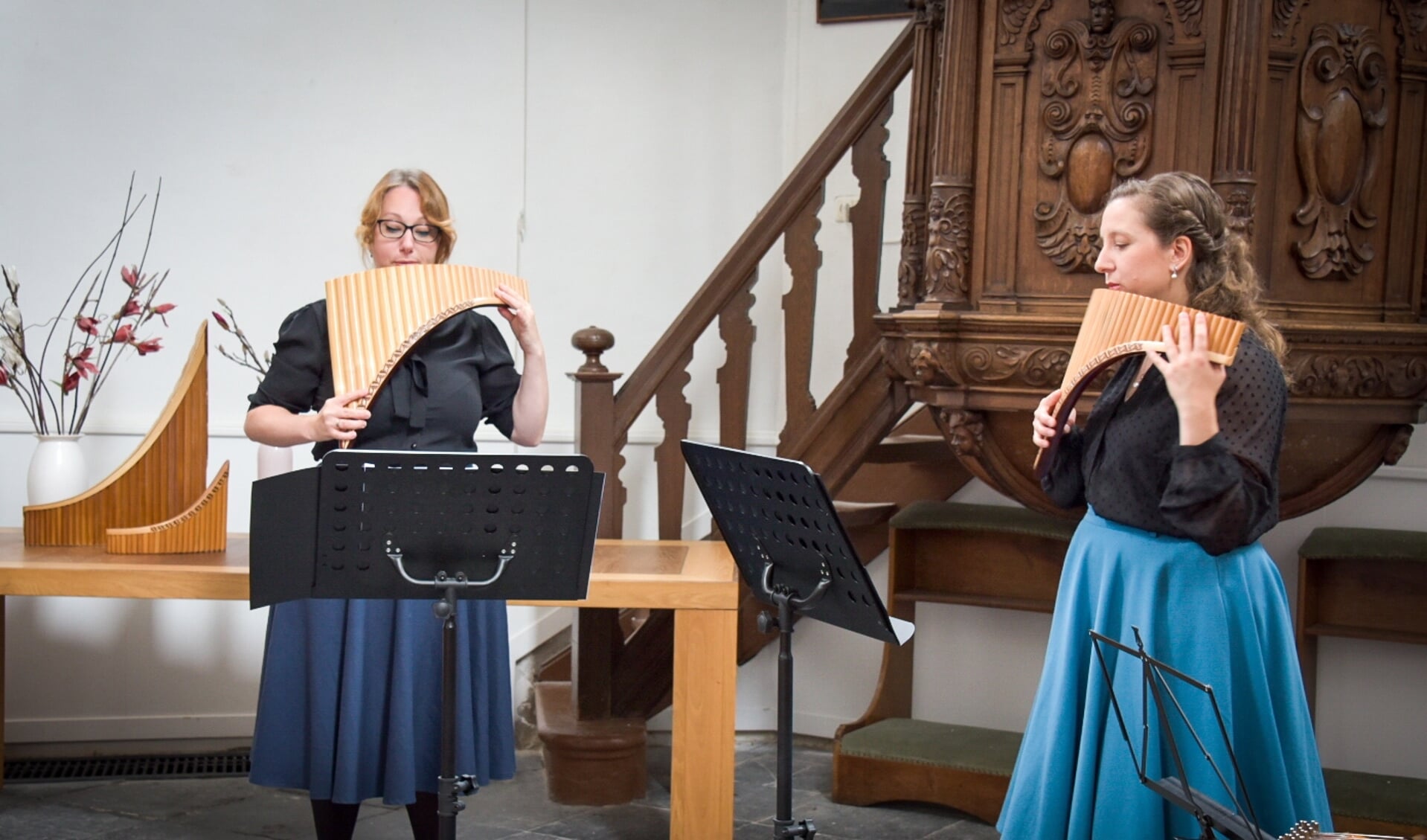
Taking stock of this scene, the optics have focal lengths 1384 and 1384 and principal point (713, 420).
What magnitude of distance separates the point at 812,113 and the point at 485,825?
2.88 meters

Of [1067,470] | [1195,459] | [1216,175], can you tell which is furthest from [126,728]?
[1216,175]

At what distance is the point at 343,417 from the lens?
9.88 ft

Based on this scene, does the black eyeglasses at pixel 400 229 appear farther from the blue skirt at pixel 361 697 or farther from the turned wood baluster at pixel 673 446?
the turned wood baluster at pixel 673 446

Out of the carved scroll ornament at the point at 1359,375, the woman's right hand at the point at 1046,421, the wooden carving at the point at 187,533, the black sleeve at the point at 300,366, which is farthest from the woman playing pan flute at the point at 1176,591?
the wooden carving at the point at 187,533

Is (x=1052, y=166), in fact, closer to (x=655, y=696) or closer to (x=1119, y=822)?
(x=1119, y=822)

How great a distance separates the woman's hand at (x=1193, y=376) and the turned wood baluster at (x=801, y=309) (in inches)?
78.6

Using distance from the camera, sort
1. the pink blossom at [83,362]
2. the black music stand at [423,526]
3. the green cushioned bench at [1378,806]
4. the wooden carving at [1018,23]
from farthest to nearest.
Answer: the pink blossom at [83,362] → the green cushioned bench at [1378,806] → the wooden carving at [1018,23] → the black music stand at [423,526]

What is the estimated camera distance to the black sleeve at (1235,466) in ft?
8.32

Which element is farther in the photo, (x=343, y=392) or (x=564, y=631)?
(x=564, y=631)

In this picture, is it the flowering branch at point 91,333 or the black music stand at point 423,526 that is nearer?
the black music stand at point 423,526

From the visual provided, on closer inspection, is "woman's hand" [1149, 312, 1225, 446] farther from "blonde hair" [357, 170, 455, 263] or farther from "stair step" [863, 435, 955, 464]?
"stair step" [863, 435, 955, 464]

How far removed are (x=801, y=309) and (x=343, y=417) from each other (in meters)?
1.88

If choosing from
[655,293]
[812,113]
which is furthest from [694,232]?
[812,113]

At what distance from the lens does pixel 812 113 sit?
5.34 meters
